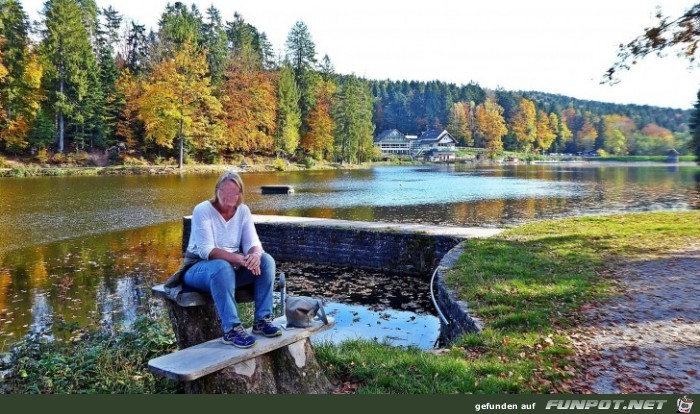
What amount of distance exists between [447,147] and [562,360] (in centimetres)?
11230

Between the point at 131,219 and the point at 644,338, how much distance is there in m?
18.7

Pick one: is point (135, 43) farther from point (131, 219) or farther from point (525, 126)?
point (525, 126)

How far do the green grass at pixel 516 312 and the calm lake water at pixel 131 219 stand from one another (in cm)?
222

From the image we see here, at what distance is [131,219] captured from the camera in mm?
19562

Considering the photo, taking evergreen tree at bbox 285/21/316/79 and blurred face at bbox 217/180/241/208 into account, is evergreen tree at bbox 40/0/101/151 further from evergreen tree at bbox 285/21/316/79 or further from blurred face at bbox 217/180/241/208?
blurred face at bbox 217/180/241/208

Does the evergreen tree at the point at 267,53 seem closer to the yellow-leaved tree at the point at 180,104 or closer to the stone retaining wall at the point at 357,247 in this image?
the yellow-leaved tree at the point at 180,104

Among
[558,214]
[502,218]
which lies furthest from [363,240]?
[558,214]

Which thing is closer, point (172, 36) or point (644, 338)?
point (644, 338)

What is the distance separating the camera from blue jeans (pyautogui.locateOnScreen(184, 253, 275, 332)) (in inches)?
148

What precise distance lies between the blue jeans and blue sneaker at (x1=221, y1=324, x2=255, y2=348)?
0.04 metres

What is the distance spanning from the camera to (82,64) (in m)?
50.8

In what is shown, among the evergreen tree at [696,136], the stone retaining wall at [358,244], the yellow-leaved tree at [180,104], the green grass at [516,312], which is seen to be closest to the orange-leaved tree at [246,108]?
the yellow-leaved tree at [180,104]

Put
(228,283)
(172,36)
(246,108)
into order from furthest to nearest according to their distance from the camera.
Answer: (246,108) → (172,36) → (228,283)

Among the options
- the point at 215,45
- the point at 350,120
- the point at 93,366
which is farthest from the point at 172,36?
the point at 93,366
